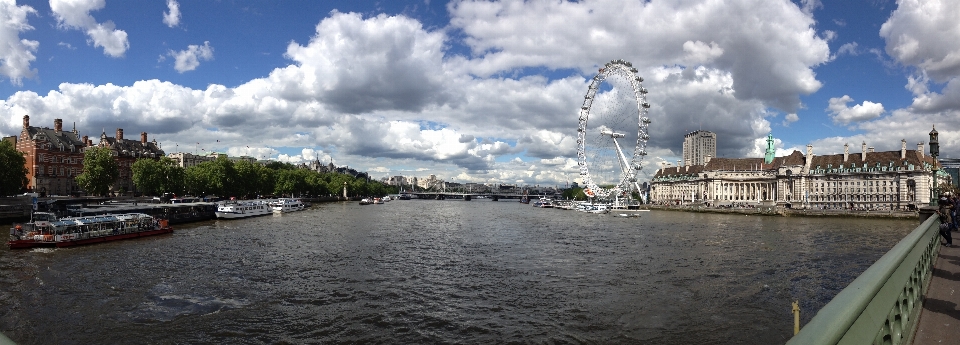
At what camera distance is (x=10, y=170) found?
61.8 metres

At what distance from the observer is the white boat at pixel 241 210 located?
6856 centimetres

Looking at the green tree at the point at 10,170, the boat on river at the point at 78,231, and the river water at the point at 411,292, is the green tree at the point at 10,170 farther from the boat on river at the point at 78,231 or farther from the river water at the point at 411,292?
the river water at the point at 411,292

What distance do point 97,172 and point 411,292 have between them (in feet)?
225

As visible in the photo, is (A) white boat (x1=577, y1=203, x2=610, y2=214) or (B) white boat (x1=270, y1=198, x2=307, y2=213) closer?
(B) white boat (x1=270, y1=198, x2=307, y2=213)

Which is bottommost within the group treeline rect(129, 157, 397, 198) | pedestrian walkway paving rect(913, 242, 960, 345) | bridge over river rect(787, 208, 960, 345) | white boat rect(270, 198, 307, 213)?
white boat rect(270, 198, 307, 213)

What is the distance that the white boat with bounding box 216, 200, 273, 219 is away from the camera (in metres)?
68.6

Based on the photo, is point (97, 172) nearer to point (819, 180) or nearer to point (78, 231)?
point (78, 231)

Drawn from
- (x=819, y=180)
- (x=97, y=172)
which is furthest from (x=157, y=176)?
(x=819, y=180)

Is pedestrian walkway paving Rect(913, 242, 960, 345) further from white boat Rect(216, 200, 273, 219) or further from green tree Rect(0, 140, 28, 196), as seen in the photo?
green tree Rect(0, 140, 28, 196)

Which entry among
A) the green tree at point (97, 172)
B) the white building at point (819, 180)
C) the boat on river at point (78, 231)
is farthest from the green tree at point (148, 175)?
the white building at point (819, 180)

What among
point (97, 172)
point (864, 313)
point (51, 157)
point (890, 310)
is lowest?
point (890, 310)

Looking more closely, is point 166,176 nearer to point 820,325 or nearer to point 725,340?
point 725,340

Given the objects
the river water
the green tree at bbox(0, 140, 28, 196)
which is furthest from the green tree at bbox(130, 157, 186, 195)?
the river water

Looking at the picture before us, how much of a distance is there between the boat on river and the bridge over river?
4520 cm
